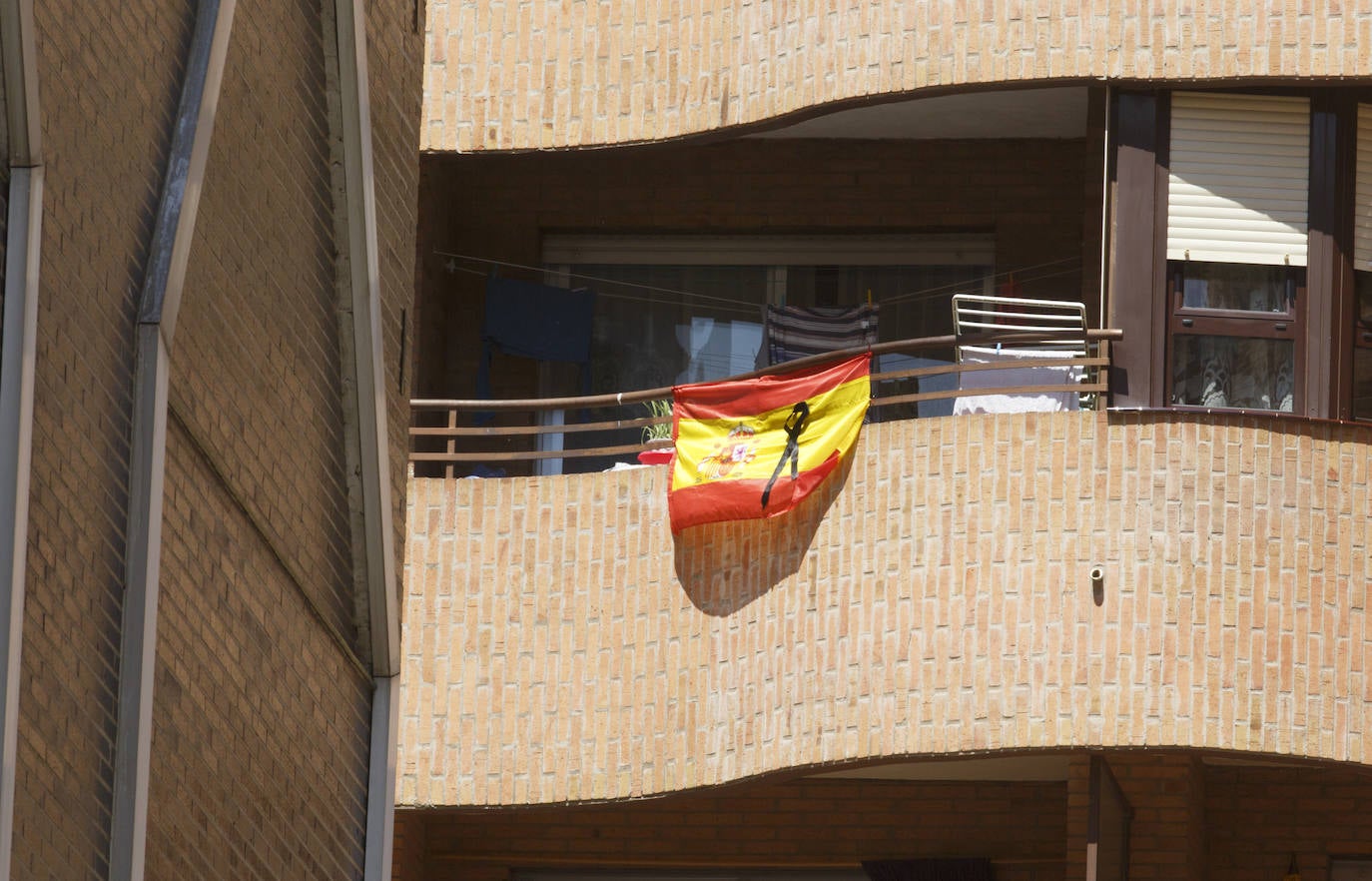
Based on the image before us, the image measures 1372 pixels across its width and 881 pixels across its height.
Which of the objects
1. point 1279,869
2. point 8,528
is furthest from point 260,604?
point 1279,869

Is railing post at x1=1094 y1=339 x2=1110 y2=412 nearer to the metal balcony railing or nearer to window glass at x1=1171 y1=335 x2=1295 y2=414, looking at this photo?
the metal balcony railing

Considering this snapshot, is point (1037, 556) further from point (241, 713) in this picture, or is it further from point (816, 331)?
point (241, 713)

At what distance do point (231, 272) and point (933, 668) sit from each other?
21.6ft

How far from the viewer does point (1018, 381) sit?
52.3ft

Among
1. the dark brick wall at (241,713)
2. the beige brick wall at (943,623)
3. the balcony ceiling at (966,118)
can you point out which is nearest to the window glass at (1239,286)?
the beige brick wall at (943,623)

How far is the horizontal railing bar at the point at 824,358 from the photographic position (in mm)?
15484

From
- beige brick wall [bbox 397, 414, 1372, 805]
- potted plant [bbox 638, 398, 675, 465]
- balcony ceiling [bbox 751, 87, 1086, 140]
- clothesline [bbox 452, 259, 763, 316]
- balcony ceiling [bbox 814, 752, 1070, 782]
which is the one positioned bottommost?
balcony ceiling [bbox 814, 752, 1070, 782]

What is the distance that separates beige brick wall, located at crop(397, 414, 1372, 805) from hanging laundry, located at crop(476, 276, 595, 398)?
289 cm

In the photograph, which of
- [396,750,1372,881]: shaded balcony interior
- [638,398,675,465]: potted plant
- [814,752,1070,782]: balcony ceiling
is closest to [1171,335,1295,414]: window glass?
[814,752,1070,782]: balcony ceiling

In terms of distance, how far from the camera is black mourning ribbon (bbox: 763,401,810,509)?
15922mm

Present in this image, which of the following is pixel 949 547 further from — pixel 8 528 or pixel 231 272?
pixel 8 528

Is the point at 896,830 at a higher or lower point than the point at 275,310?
lower

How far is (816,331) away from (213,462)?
33.3ft

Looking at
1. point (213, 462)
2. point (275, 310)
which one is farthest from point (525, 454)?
point (213, 462)
